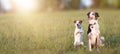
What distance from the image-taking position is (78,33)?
10.0 feet

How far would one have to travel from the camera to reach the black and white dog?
2992 mm

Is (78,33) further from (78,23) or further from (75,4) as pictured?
(75,4)

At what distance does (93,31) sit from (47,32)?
0.43 m

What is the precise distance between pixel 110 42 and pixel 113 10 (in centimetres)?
30

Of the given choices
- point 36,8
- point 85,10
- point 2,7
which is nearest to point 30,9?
point 36,8

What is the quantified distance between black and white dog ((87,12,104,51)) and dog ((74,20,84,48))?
7cm

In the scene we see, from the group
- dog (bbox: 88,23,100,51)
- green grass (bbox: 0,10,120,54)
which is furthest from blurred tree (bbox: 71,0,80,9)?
dog (bbox: 88,23,100,51)

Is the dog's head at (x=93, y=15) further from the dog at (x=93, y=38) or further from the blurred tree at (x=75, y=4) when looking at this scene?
the blurred tree at (x=75, y=4)

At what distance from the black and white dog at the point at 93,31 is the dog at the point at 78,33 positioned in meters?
0.07

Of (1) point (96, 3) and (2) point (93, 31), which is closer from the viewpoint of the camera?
(2) point (93, 31)

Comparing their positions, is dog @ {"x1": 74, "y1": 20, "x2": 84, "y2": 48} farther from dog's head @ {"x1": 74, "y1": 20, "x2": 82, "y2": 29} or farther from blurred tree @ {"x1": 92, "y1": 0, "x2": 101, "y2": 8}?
blurred tree @ {"x1": 92, "y1": 0, "x2": 101, "y2": 8}

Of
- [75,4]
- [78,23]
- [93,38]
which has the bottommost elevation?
[93,38]

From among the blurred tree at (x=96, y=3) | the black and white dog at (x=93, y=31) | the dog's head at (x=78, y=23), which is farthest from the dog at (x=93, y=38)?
the blurred tree at (x=96, y=3)

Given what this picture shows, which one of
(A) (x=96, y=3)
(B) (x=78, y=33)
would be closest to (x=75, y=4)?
(A) (x=96, y=3)
